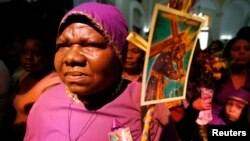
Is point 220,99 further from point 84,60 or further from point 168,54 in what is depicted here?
point 84,60

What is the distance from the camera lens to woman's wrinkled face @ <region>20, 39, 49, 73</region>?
1.69 metres

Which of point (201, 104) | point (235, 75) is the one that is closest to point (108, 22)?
point (201, 104)

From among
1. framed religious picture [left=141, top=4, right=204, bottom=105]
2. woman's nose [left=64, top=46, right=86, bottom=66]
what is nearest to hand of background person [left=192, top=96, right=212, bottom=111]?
framed religious picture [left=141, top=4, right=204, bottom=105]

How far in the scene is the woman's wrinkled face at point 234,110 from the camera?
78.4 inches

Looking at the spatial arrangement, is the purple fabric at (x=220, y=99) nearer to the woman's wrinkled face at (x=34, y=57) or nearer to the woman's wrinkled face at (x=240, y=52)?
the woman's wrinkled face at (x=240, y=52)

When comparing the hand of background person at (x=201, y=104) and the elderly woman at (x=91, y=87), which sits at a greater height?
the elderly woman at (x=91, y=87)

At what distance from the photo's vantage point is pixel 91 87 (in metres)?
0.96

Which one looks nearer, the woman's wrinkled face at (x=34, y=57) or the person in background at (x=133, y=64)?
the woman's wrinkled face at (x=34, y=57)

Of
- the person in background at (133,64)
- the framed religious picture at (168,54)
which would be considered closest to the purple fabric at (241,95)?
the person in background at (133,64)

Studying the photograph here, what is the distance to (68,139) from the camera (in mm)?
996

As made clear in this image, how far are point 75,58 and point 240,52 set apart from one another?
1.64 m

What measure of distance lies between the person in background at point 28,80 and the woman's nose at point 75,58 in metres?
0.65

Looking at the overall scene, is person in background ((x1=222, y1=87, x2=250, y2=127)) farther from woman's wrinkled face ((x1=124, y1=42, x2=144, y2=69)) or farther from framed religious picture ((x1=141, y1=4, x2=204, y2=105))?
framed religious picture ((x1=141, y1=4, x2=204, y2=105))

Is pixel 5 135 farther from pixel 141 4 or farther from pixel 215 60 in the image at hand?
pixel 141 4
